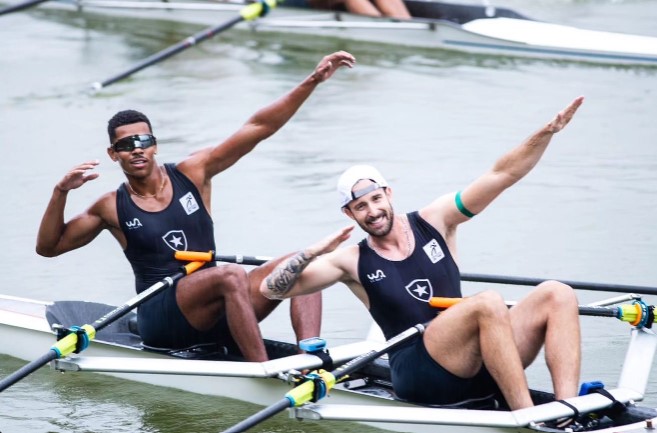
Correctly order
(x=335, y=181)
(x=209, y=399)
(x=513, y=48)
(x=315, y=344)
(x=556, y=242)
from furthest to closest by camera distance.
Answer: (x=513, y=48) < (x=335, y=181) < (x=556, y=242) < (x=209, y=399) < (x=315, y=344)

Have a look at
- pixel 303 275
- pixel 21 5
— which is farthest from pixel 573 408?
pixel 21 5

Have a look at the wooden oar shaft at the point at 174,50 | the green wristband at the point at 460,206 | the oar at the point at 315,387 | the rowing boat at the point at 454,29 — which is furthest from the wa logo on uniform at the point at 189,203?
the rowing boat at the point at 454,29

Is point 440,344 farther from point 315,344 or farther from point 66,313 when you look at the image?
point 66,313

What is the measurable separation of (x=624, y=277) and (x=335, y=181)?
3.18 metres

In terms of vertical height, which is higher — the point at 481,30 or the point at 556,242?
the point at 481,30

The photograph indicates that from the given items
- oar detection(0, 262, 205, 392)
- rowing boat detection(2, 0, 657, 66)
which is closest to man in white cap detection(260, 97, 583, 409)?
oar detection(0, 262, 205, 392)

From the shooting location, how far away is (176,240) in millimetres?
7102

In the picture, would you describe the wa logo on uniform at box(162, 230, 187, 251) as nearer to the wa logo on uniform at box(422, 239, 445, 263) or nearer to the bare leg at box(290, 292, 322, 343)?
the bare leg at box(290, 292, 322, 343)

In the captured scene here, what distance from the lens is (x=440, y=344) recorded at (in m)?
5.95

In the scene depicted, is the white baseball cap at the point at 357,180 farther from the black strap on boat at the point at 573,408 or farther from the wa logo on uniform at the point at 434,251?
the black strap on boat at the point at 573,408

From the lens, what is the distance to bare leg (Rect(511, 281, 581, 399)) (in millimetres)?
5824

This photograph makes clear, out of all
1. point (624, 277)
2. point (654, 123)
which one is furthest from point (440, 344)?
point (654, 123)

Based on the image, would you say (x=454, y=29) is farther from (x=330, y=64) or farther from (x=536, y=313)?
(x=536, y=313)

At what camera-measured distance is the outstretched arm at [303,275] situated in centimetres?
610
